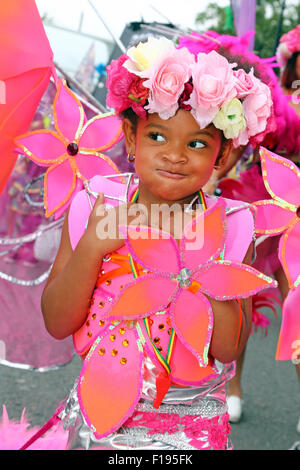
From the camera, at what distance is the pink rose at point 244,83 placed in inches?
55.3

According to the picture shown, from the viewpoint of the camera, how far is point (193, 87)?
1385 mm

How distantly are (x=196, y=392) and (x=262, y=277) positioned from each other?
0.37m

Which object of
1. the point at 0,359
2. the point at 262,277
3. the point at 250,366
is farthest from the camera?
the point at 250,366

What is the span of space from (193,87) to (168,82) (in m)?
0.07

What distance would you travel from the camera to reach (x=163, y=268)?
134 cm

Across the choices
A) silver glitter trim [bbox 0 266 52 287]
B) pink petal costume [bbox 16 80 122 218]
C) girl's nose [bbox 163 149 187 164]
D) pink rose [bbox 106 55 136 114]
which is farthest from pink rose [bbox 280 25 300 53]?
girl's nose [bbox 163 149 187 164]

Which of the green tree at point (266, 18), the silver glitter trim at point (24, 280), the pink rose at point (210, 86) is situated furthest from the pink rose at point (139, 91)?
the green tree at point (266, 18)

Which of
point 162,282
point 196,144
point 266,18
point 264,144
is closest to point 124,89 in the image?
point 196,144

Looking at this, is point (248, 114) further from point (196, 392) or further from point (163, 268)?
point (196, 392)

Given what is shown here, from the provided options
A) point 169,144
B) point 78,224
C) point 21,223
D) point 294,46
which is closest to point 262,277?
point 169,144

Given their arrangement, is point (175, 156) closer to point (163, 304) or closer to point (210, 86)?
point (210, 86)

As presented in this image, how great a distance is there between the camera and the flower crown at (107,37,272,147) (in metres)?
1.36

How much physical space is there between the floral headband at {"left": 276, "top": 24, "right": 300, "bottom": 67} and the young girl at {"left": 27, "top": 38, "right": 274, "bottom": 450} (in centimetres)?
200

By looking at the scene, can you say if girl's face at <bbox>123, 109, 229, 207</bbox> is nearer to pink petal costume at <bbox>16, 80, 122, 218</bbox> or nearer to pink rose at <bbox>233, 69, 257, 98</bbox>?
pink rose at <bbox>233, 69, 257, 98</bbox>
